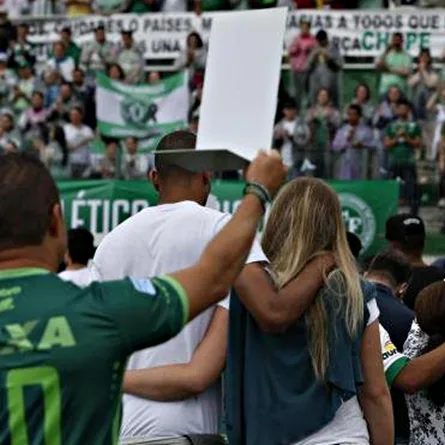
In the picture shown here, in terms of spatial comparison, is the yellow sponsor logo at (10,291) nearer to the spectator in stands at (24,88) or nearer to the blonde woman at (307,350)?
the blonde woman at (307,350)

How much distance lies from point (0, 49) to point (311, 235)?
63.6ft

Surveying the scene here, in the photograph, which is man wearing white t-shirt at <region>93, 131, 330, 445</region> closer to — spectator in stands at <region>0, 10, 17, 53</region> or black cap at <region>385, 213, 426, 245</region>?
black cap at <region>385, 213, 426, 245</region>

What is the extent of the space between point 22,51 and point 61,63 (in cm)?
109

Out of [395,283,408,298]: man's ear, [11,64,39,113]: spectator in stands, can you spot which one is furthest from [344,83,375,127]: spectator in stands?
[395,283,408,298]: man's ear

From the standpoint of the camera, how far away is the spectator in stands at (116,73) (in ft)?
70.2

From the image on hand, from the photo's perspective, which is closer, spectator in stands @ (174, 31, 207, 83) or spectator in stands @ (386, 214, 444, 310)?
spectator in stands @ (386, 214, 444, 310)

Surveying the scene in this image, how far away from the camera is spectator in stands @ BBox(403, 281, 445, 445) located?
5.50 m

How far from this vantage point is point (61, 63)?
22438mm

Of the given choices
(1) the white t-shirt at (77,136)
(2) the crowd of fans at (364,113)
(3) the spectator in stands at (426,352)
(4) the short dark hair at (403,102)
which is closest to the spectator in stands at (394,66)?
(2) the crowd of fans at (364,113)

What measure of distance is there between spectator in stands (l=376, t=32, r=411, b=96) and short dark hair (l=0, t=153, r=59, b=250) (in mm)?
17358

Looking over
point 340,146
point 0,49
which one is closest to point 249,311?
point 340,146

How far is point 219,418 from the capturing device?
4844 mm

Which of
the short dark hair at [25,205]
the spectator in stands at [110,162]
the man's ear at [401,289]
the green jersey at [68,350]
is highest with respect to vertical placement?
the short dark hair at [25,205]

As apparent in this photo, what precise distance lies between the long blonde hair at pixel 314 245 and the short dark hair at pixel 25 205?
152 cm
